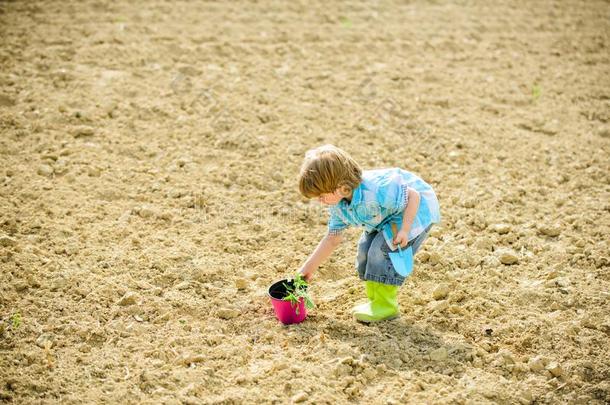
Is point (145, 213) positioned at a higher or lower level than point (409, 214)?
lower

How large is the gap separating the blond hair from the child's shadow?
27.3 inches

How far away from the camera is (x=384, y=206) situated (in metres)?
2.80

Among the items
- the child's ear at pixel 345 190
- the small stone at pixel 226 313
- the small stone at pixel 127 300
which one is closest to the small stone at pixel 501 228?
the child's ear at pixel 345 190

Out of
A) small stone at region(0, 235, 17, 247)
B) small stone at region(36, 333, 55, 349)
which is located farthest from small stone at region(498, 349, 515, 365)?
small stone at region(0, 235, 17, 247)

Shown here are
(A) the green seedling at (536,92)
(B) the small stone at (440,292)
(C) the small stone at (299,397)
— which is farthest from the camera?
(A) the green seedling at (536,92)

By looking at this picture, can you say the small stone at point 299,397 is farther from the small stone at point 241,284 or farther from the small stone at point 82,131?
the small stone at point 82,131

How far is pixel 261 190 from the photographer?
13.2 feet

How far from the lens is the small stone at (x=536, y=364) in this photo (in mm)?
2707

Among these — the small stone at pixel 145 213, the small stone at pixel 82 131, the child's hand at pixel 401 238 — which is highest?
the child's hand at pixel 401 238

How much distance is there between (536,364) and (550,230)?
1.16 meters

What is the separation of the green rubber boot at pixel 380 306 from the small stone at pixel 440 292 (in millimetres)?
260

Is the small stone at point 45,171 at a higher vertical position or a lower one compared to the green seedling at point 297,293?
higher

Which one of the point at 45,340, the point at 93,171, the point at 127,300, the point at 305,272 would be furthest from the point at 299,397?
the point at 93,171

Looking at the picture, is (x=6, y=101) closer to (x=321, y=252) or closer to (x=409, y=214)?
(x=321, y=252)
